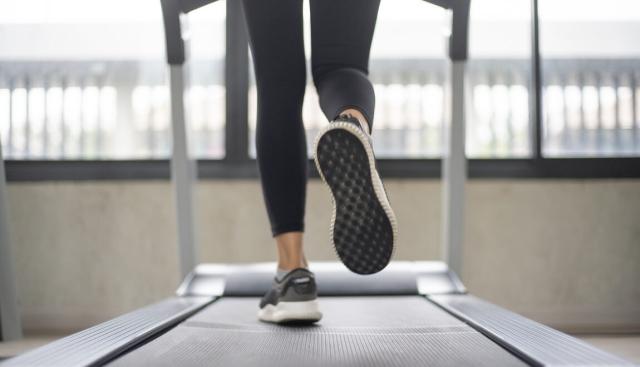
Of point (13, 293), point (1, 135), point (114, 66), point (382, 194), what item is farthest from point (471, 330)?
point (1, 135)

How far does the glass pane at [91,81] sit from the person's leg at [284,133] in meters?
1.46

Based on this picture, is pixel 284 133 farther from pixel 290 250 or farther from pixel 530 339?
pixel 530 339

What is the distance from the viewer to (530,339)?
964 mm

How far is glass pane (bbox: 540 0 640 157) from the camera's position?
2498mm

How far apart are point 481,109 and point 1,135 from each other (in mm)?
1997

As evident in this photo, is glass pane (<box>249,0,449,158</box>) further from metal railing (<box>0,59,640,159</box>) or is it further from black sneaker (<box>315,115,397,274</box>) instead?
black sneaker (<box>315,115,397,274</box>)

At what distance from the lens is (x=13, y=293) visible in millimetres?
2064

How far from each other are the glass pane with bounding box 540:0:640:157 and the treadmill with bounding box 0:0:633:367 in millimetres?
839

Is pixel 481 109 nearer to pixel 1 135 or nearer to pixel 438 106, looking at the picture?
pixel 438 106

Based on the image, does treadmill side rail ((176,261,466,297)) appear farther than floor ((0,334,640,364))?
No

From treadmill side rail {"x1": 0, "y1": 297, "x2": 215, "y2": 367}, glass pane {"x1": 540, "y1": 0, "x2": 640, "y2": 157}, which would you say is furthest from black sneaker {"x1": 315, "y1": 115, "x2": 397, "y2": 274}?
glass pane {"x1": 540, "y1": 0, "x2": 640, "y2": 157}

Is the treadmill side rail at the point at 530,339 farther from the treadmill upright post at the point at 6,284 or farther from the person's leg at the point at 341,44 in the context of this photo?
the treadmill upright post at the point at 6,284

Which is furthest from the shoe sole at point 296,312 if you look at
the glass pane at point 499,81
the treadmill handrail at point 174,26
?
the glass pane at point 499,81

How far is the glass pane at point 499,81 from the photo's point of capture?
251cm
